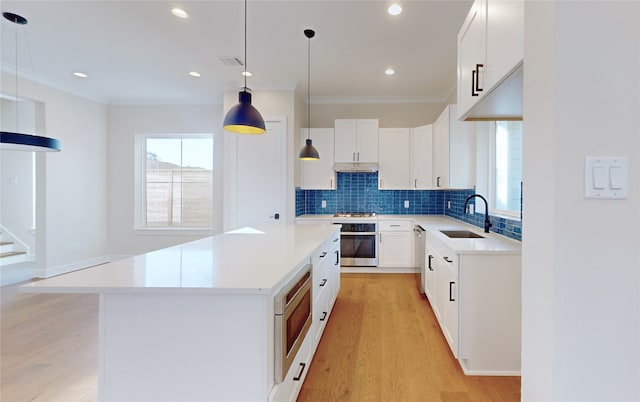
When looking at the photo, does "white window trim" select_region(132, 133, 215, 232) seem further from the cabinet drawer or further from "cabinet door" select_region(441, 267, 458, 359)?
"cabinet door" select_region(441, 267, 458, 359)

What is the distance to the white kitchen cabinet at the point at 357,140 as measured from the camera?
185 inches

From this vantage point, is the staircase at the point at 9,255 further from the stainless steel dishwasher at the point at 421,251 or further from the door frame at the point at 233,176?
the stainless steel dishwasher at the point at 421,251

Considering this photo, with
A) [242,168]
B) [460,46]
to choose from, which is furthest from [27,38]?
[460,46]

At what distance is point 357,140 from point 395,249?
1733 mm

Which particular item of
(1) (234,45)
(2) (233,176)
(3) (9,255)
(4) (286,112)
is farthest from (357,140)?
(3) (9,255)

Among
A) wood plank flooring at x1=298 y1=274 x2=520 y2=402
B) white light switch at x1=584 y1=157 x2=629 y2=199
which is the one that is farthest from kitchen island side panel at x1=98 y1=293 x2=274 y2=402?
white light switch at x1=584 y1=157 x2=629 y2=199

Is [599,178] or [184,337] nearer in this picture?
[599,178]

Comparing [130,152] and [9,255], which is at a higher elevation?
[130,152]

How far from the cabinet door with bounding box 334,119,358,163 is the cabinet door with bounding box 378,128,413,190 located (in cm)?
42

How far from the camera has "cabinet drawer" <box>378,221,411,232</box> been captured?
14.6ft

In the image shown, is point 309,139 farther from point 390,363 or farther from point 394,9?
point 390,363

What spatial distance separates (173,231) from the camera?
213 inches

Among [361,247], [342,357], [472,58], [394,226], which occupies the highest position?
[472,58]

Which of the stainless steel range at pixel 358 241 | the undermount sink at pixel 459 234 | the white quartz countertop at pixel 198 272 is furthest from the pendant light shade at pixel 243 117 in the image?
the stainless steel range at pixel 358 241
